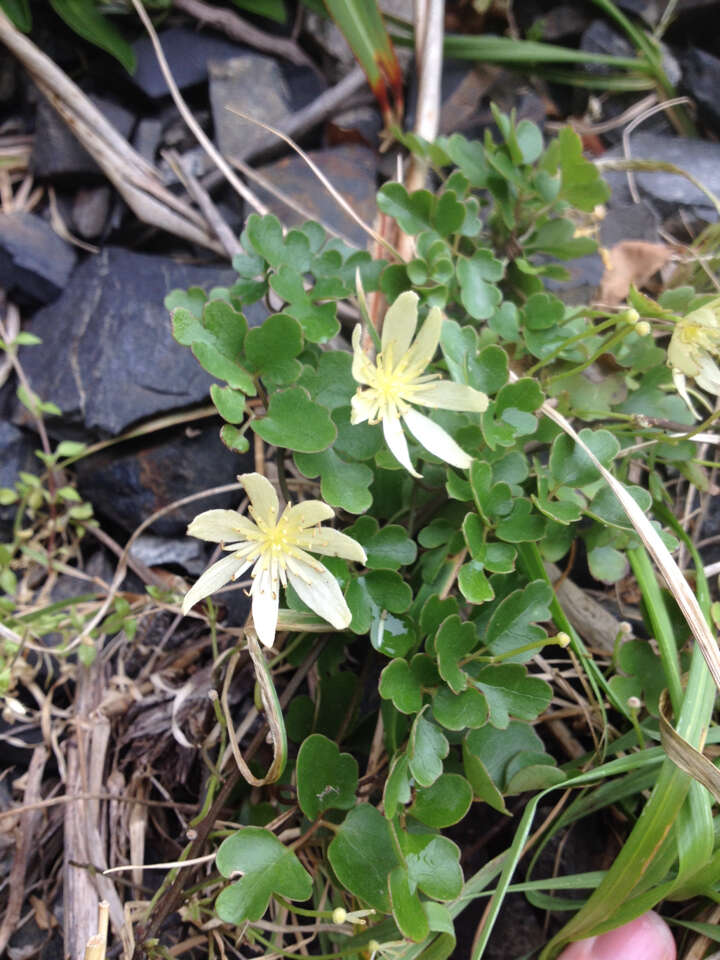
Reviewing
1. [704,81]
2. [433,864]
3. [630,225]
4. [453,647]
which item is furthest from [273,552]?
[704,81]

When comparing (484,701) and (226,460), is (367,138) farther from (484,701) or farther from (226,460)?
(484,701)

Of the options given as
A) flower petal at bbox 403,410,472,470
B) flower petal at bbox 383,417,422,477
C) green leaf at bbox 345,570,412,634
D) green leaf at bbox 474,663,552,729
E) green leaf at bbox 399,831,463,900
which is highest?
flower petal at bbox 383,417,422,477

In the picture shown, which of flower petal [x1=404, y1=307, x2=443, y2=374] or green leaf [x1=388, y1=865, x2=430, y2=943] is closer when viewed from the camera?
green leaf [x1=388, y1=865, x2=430, y2=943]

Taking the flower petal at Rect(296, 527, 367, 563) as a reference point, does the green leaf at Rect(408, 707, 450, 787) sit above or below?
below

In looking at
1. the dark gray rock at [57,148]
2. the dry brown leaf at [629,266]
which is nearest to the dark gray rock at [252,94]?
the dark gray rock at [57,148]

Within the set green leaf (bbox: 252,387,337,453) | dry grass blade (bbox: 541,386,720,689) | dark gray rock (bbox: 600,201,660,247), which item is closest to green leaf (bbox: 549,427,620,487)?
dry grass blade (bbox: 541,386,720,689)

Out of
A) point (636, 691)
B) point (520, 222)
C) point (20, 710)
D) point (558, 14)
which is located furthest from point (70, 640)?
point (558, 14)

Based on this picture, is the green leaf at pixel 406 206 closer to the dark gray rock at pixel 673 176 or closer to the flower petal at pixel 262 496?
the flower petal at pixel 262 496

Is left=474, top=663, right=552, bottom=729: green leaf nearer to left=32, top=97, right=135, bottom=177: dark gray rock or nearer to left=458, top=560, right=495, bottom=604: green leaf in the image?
left=458, top=560, right=495, bottom=604: green leaf
